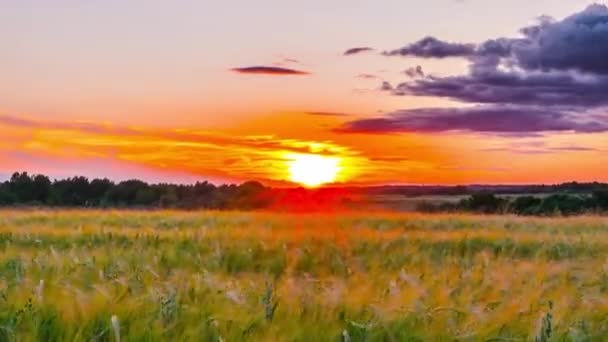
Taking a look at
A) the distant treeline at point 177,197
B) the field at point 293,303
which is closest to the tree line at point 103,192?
the distant treeline at point 177,197

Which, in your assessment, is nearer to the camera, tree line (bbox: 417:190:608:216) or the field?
the field

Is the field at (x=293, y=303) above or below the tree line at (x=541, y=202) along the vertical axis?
above

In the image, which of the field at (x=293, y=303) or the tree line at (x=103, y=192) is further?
the tree line at (x=103, y=192)

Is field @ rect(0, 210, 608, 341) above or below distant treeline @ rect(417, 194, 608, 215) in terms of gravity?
above

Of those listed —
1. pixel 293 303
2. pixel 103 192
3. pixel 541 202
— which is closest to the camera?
pixel 293 303

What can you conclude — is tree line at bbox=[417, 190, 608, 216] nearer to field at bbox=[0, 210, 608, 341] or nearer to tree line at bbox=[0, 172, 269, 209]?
tree line at bbox=[0, 172, 269, 209]

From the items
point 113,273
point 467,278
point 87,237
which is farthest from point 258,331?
point 87,237

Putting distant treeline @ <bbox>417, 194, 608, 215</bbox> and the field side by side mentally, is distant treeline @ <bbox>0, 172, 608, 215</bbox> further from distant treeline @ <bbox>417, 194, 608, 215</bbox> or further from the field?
the field

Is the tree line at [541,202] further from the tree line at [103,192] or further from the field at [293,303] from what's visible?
the field at [293,303]

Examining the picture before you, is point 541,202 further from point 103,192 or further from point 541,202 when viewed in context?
point 103,192

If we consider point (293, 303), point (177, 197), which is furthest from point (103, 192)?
point (293, 303)

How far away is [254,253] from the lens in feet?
33.2

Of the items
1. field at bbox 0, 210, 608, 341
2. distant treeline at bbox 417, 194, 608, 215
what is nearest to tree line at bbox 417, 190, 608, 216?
distant treeline at bbox 417, 194, 608, 215

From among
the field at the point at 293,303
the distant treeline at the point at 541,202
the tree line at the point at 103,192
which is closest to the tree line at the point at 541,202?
the distant treeline at the point at 541,202
